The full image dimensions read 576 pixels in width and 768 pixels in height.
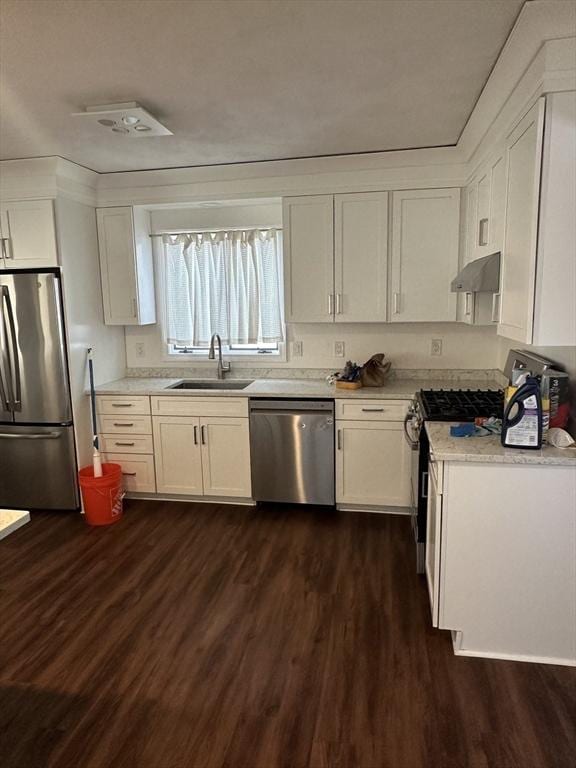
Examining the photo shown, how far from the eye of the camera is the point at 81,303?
3.74 metres

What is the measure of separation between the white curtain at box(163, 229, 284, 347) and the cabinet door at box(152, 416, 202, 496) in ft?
2.88

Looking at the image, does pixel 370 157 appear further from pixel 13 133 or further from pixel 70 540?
pixel 70 540

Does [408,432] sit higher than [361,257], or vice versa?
[361,257]

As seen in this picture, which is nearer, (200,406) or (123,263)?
(200,406)

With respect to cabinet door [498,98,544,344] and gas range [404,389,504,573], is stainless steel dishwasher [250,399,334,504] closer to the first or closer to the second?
gas range [404,389,504,573]

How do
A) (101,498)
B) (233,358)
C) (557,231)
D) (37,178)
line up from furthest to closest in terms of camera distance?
1. (233,358)
2. (101,498)
3. (37,178)
4. (557,231)

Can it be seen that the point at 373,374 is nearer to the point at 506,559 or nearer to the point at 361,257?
the point at 361,257

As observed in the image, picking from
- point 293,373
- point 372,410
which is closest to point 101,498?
point 293,373

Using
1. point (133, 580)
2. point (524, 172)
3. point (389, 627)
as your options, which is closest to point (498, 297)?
point (524, 172)

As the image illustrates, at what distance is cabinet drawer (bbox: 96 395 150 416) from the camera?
378cm

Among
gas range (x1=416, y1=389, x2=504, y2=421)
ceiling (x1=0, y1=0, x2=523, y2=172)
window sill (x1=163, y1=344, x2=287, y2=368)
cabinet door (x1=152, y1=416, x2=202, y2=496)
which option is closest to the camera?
ceiling (x1=0, y1=0, x2=523, y2=172)

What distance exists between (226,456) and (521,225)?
2494 mm

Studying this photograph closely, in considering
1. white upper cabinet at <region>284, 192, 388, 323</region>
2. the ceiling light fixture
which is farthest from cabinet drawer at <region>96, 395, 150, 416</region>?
the ceiling light fixture

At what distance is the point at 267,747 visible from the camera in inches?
68.8
